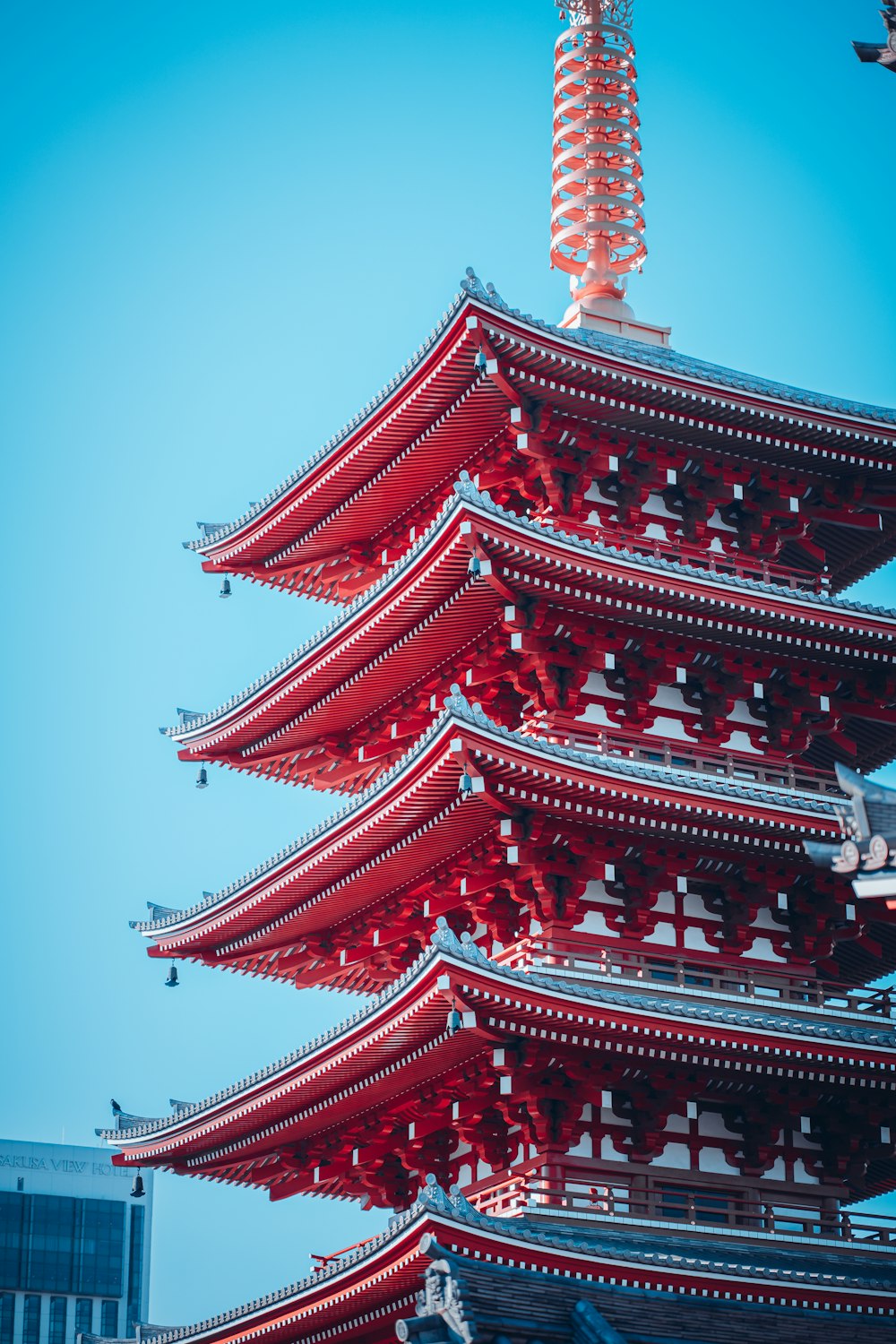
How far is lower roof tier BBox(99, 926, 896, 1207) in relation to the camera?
25.5 meters

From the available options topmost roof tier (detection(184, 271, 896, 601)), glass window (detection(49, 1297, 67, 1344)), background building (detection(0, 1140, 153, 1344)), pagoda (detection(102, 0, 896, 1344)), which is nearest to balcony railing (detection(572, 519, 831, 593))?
pagoda (detection(102, 0, 896, 1344))

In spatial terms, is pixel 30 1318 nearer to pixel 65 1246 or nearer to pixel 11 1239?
pixel 65 1246

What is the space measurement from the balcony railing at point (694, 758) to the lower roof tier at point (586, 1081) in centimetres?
377

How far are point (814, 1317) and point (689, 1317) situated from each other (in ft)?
6.57

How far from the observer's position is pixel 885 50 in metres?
13.7

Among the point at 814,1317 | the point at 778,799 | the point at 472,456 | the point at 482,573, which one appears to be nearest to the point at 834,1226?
the point at 814,1317

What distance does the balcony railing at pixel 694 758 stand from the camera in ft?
94.5

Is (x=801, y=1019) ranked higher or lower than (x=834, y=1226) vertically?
higher

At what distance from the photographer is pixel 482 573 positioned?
90.9 feet

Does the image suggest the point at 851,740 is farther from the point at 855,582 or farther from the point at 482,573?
the point at 482,573

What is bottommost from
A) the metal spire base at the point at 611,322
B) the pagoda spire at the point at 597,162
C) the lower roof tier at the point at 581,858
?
the lower roof tier at the point at 581,858

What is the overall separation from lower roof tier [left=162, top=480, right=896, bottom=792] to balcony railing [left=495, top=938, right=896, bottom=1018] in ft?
11.3

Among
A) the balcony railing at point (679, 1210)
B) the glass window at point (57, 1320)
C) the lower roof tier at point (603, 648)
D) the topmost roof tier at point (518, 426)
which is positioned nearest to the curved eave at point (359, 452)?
the topmost roof tier at point (518, 426)

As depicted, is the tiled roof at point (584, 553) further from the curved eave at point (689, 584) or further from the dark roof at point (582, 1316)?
the dark roof at point (582, 1316)
